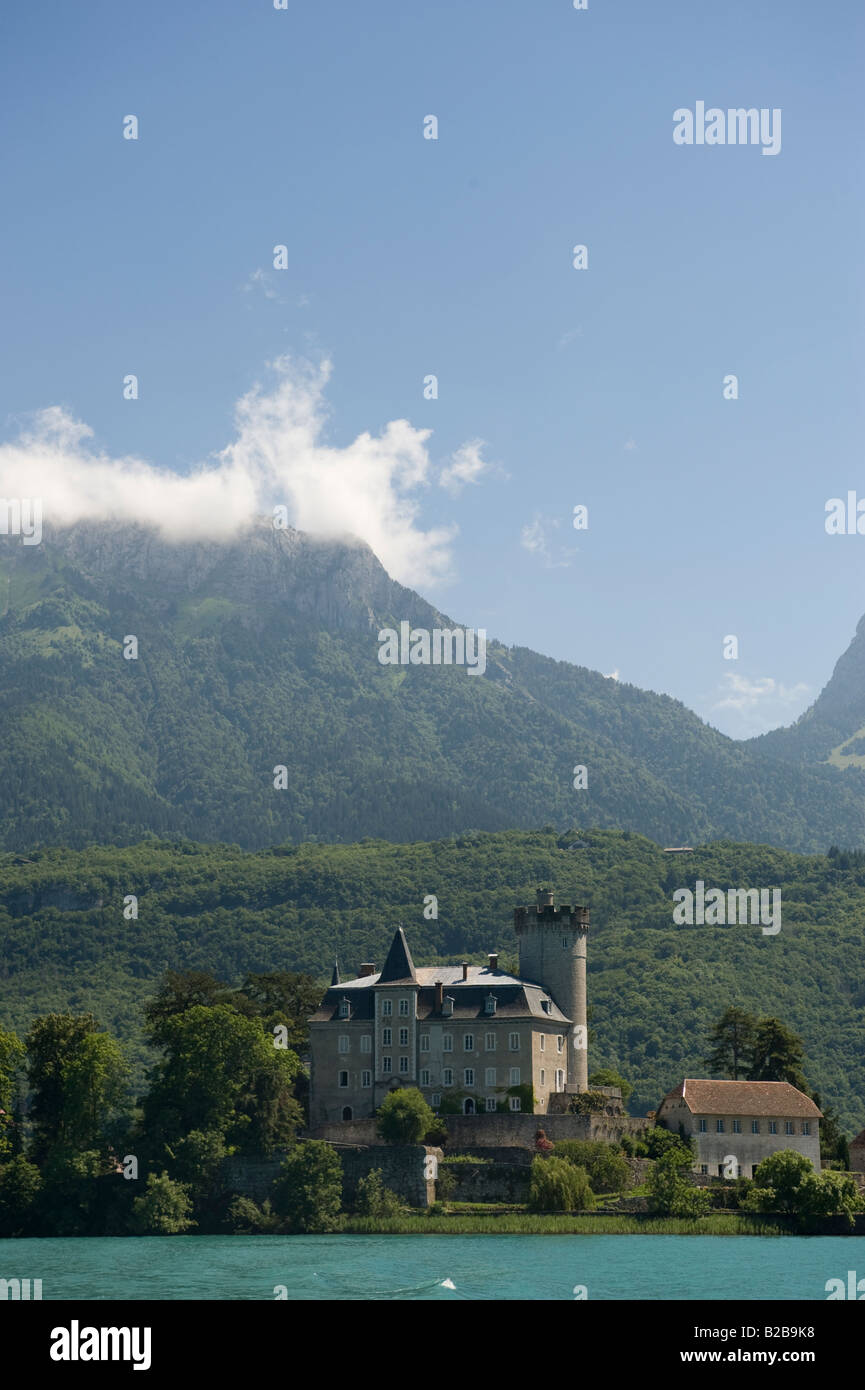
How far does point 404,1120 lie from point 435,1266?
23.4 meters

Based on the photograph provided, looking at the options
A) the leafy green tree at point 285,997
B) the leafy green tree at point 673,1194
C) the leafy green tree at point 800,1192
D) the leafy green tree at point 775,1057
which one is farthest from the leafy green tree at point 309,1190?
the leafy green tree at point 775,1057

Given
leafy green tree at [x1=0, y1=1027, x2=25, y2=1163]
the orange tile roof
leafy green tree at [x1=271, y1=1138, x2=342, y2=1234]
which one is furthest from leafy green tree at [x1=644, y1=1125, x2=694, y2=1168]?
leafy green tree at [x1=0, y1=1027, x2=25, y2=1163]

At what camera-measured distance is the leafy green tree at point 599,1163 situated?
88.7m

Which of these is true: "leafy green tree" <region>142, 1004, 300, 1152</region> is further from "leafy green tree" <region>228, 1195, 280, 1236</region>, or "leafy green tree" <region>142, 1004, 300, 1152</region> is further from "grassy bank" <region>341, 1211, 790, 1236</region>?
"grassy bank" <region>341, 1211, 790, 1236</region>

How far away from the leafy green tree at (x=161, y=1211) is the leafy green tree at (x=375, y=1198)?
7945 mm

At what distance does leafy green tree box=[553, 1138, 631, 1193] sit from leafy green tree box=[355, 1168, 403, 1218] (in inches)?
352

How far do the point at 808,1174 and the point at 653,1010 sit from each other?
105024mm

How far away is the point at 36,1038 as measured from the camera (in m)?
96.5

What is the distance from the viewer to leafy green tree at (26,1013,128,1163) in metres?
91.5

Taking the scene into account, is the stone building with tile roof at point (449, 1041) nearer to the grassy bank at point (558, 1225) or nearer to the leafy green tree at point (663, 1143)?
the leafy green tree at point (663, 1143)
